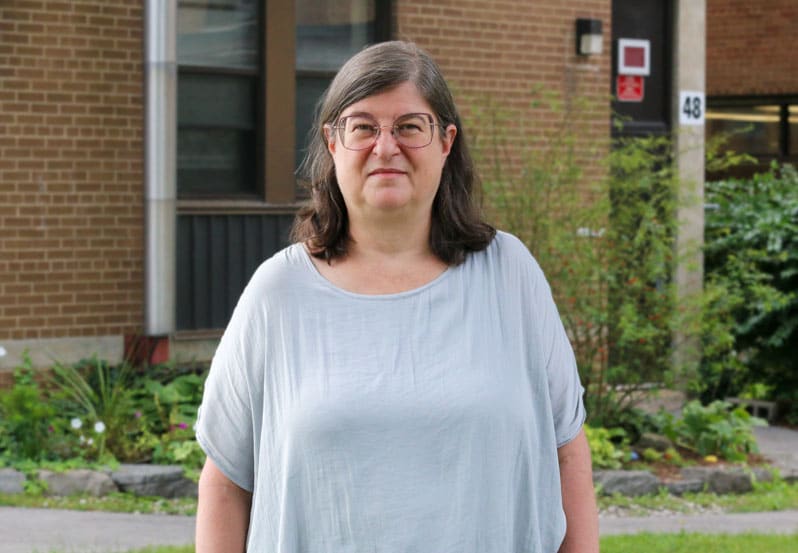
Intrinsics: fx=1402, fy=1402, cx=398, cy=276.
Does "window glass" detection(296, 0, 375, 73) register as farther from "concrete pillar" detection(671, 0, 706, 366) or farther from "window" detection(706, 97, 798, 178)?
"window" detection(706, 97, 798, 178)

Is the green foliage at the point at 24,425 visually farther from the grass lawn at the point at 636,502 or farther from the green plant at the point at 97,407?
the grass lawn at the point at 636,502

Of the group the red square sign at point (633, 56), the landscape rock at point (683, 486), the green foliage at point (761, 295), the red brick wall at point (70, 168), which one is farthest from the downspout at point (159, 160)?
the red square sign at point (633, 56)

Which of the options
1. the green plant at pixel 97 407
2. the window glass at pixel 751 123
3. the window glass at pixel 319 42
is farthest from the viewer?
the window glass at pixel 751 123

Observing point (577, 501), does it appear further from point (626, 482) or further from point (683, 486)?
point (683, 486)

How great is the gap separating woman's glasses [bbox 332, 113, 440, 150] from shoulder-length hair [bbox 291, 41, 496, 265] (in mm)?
38

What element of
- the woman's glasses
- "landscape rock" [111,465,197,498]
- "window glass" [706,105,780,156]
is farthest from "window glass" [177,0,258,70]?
"window glass" [706,105,780,156]

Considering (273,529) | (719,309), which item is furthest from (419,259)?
(719,309)

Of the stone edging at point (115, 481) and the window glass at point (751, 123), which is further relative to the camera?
the window glass at point (751, 123)

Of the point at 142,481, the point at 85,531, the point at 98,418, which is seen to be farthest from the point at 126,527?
the point at 98,418

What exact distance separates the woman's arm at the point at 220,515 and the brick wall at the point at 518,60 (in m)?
7.86

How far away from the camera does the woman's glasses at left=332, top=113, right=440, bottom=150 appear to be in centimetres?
261

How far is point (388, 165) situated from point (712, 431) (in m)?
7.39

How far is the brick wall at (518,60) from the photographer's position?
1076cm

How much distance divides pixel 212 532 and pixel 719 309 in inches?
315
